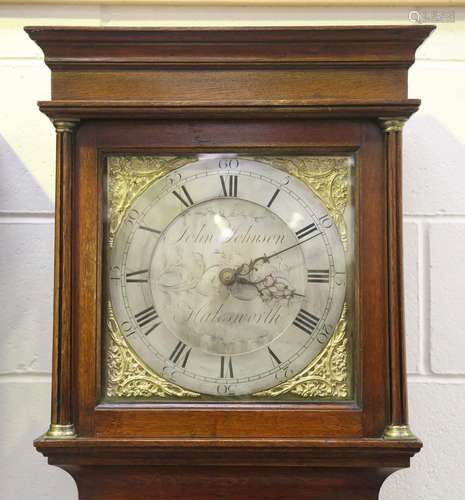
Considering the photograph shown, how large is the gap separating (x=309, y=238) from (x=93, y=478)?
1.12ft

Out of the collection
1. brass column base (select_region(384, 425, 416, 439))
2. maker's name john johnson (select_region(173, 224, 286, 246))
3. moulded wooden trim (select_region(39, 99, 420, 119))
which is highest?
moulded wooden trim (select_region(39, 99, 420, 119))

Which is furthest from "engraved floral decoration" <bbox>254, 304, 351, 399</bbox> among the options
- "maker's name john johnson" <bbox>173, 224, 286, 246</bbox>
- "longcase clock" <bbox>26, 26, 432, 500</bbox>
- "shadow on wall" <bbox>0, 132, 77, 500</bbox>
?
"shadow on wall" <bbox>0, 132, 77, 500</bbox>

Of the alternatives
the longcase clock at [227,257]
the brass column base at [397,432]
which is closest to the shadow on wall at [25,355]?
the longcase clock at [227,257]

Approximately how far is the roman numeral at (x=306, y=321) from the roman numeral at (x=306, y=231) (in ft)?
0.26

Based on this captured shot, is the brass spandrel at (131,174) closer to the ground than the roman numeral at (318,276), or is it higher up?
higher up

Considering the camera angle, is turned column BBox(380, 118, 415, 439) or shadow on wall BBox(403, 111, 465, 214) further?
shadow on wall BBox(403, 111, 465, 214)

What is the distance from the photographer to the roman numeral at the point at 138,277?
2.48 ft

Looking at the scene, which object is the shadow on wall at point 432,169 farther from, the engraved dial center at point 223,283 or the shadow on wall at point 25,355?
the shadow on wall at point 25,355

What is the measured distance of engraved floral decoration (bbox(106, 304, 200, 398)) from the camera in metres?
0.75

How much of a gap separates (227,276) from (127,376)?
149 mm

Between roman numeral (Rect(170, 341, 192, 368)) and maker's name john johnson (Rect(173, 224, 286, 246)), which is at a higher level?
maker's name john johnson (Rect(173, 224, 286, 246))

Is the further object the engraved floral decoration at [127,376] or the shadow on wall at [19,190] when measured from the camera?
the shadow on wall at [19,190]

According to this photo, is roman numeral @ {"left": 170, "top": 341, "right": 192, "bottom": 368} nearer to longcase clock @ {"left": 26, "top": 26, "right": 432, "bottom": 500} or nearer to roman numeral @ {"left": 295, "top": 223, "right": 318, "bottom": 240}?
longcase clock @ {"left": 26, "top": 26, "right": 432, "bottom": 500}

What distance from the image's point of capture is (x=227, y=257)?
0.76 meters
